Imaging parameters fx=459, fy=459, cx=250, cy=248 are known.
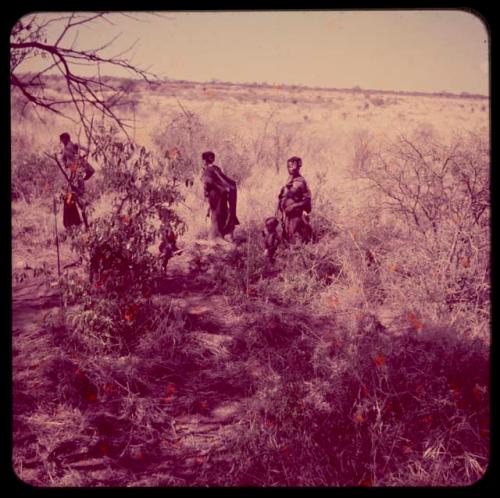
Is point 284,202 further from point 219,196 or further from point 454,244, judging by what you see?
point 454,244

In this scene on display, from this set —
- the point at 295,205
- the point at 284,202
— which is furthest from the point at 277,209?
the point at 295,205

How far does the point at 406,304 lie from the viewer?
4980mm

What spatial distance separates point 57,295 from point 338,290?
3344 millimetres

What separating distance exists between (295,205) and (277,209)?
19.5 inches

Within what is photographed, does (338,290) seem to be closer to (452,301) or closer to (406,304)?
(406,304)

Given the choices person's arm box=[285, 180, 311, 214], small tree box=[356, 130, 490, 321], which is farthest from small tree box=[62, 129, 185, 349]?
small tree box=[356, 130, 490, 321]

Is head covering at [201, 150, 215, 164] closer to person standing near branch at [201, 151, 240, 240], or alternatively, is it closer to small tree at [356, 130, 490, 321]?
person standing near branch at [201, 151, 240, 240]

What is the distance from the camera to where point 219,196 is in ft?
23.6

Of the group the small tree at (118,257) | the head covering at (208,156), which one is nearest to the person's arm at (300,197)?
the head covering at (208,156)

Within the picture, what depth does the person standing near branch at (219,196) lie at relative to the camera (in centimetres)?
711

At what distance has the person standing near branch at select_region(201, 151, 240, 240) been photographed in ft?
23.3

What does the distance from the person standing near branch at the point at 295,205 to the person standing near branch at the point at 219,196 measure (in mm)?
905

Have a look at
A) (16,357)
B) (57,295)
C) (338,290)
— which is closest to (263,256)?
(338,290)

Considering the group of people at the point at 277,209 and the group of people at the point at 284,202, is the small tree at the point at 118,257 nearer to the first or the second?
the group of people at the point at 277,209
